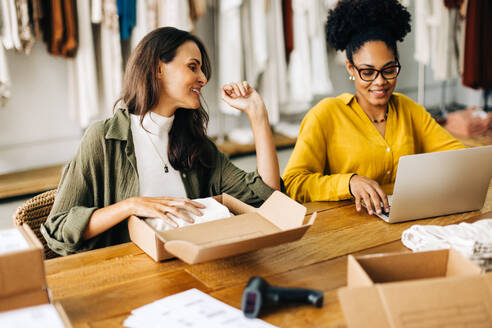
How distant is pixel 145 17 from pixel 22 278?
3.06m

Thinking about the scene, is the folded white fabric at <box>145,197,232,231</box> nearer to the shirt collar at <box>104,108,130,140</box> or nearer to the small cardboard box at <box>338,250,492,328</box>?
the shirt collar at <box>104,108,130,140</box>

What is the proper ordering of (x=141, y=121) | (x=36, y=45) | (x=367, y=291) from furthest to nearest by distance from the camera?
(x=36, y=45)
(x=141, y=121)
(x=367, y=291)

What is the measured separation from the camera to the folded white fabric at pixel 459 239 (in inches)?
49.4

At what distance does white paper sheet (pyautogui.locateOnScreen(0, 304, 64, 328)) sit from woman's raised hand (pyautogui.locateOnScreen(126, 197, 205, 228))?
0.47 meters

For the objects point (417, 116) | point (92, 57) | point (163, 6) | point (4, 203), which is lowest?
point (4, 203)

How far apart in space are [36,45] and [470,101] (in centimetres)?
425

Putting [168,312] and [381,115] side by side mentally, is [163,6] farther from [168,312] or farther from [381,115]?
[168,312]

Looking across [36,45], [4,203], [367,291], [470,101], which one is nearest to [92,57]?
[36,45]

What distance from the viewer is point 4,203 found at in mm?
3660

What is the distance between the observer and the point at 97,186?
5.33ft

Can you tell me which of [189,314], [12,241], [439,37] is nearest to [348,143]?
[189,314]

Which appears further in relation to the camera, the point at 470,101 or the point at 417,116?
the point at 470,101

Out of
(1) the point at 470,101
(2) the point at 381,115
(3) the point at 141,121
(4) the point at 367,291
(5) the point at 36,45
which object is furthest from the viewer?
(1) the point at 470,101

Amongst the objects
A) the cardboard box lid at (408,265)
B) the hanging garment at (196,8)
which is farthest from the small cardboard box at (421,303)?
the hanging garment at (196,8)
